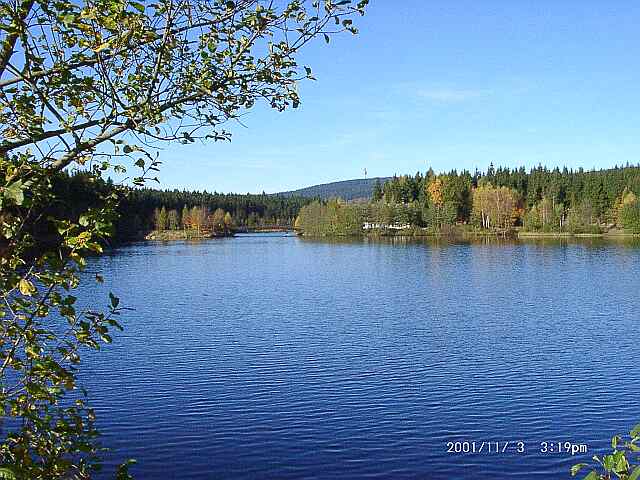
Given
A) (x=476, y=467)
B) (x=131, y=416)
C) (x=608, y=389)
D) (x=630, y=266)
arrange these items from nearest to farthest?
1. (x=476, y=467)
2. (x=131, y=416)
3. (x=608, y=389)
4. (x=630, y=266)

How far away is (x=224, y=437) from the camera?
1231 centimetres

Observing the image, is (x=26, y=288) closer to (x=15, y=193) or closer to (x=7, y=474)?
(x=15, y=193)

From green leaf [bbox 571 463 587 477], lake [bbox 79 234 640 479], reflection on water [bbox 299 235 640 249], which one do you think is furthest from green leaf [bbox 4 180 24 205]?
reflection on water [bbox 299 235 640 249]

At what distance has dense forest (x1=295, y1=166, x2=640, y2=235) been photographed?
328 ft

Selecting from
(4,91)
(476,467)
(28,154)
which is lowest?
(476,467)

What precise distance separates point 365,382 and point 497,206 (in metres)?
91.3

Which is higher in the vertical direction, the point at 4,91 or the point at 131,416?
the point at 4,91

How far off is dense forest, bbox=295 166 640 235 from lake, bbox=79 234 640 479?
72567 millimetres

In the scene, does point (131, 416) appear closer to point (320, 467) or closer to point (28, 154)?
point (320, 467)

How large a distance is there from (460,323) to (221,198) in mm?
157162

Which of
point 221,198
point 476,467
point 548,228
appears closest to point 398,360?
point 476,467

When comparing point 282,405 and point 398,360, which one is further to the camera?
point 398,360

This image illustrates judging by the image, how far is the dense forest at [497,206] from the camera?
3932 inches

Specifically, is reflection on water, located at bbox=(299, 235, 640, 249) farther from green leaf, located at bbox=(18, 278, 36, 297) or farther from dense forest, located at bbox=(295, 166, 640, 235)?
green leaf, located at bbox=(18, 278, 36, 297)
